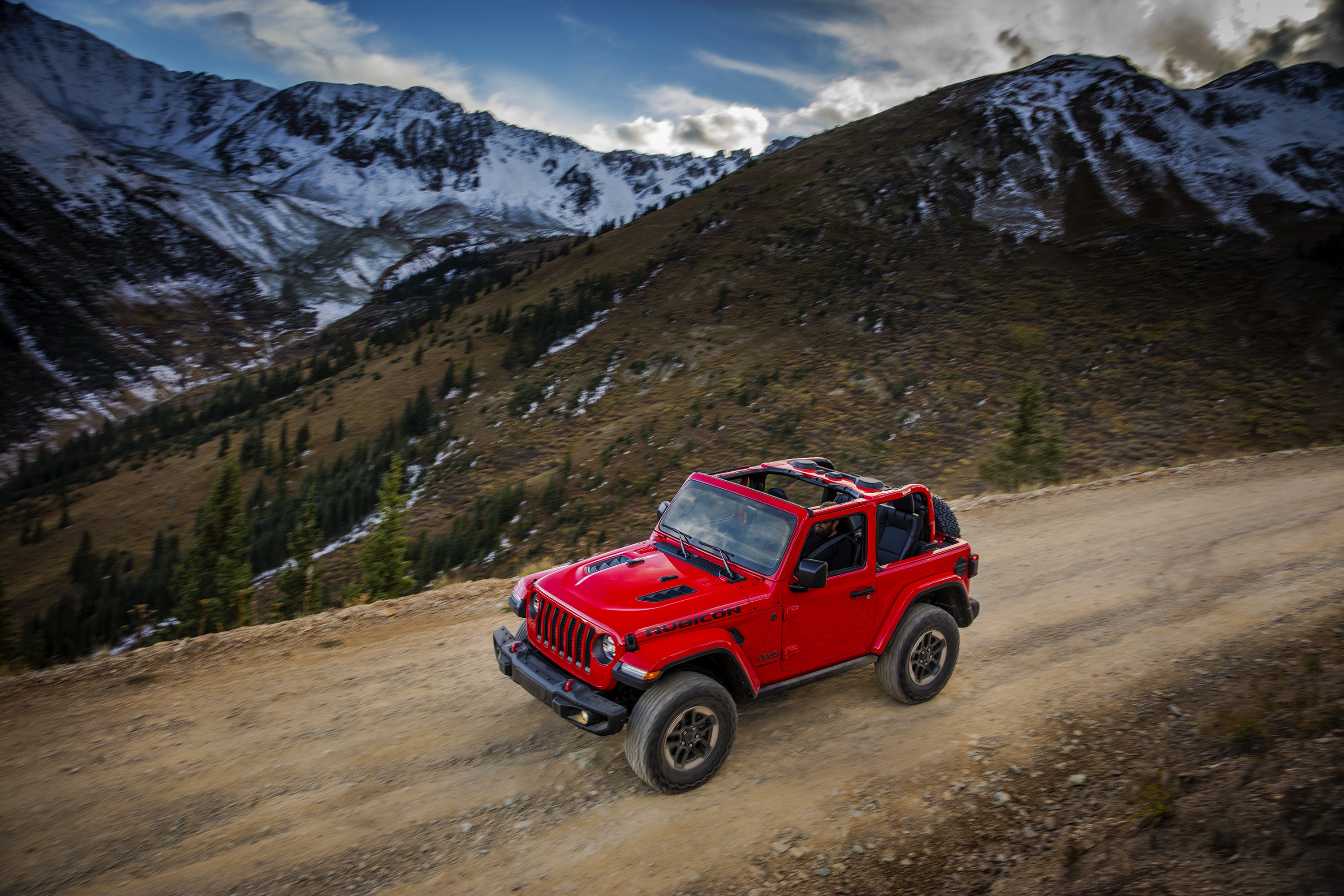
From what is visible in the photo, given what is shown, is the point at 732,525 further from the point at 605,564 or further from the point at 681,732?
the point at 681,732

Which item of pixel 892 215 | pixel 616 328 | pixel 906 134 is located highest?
pixel 906 134

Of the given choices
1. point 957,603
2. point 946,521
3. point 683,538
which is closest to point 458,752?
point 683,538

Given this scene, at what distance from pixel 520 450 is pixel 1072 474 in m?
29.1

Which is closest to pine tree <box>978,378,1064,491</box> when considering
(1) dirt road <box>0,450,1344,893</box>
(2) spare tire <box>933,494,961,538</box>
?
(1) dirt road <box>0,450,1344,893</box>

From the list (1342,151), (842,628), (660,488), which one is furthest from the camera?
Result: (1342,151)

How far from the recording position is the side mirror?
215 inches

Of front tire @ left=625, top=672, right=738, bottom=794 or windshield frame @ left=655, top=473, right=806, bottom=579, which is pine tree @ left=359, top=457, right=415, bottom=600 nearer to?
windshield frame @ left=655, top=473, right=806, bottom=579

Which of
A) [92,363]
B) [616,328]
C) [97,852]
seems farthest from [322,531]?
[92,363]

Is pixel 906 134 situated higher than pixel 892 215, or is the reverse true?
pixel 906 134

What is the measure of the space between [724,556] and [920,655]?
2.36 m

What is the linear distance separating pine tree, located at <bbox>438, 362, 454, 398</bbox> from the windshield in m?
50.3

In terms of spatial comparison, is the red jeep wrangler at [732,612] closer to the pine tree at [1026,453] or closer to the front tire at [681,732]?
the front tire at [681,732]

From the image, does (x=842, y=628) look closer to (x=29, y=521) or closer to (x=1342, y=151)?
(x=1342, y=151)

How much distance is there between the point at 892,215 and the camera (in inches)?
2215
